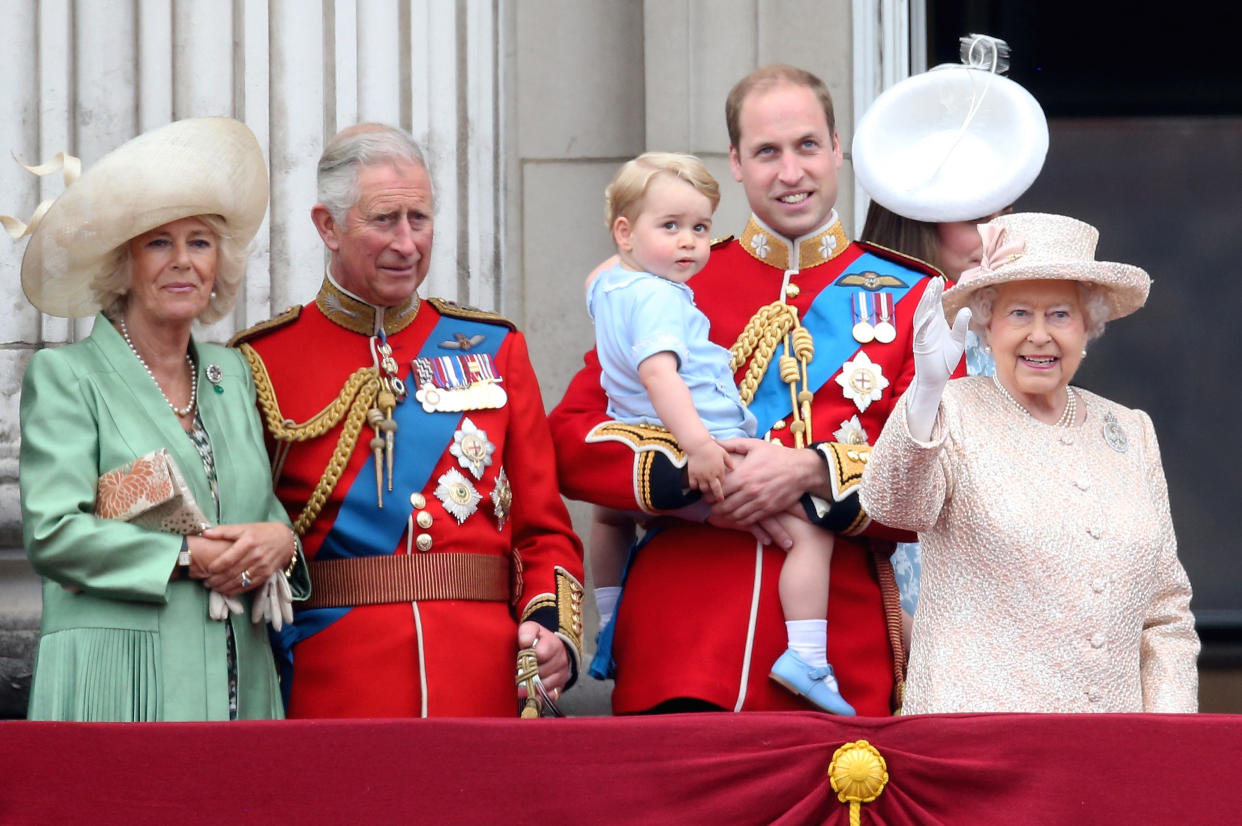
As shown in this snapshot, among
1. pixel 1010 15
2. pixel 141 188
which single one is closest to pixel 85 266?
pixel 141 188

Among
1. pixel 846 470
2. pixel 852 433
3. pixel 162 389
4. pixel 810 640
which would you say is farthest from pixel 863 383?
pixel 162 389

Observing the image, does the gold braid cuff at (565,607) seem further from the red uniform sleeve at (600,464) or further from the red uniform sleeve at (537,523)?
the red uniform sleeve at (600,464)

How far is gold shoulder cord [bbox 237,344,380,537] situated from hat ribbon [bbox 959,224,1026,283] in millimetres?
1074

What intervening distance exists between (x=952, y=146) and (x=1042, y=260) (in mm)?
701

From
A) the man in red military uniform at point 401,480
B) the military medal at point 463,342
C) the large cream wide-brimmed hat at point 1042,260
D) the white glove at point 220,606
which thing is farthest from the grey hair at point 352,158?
the large cream wide-brimmed hat at point 1042,260

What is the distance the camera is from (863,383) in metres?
3.67

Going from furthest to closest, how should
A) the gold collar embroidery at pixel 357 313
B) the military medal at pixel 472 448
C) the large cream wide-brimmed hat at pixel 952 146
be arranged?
the large cream wide-brimmed hat at pixel 952 146 < the gold collar embroidery at pixel 357 313 < the military medal at pixel 472 448

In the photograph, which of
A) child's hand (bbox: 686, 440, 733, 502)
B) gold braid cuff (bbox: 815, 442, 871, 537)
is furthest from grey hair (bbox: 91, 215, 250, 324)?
gold braid cuff (bbox: 815, 442, 871, 537)

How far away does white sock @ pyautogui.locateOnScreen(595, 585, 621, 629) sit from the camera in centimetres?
381

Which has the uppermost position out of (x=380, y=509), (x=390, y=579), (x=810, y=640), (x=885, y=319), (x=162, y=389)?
(x=885, y=319)

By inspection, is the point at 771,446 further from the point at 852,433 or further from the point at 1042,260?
the point at 1042,260

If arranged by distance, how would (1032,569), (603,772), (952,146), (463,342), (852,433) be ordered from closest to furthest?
(603,772) < (1032,569) < (852,433) < (463,342) < (952,146)

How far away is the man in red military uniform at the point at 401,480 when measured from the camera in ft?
11.6

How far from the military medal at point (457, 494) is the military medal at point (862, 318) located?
29.0 inches
